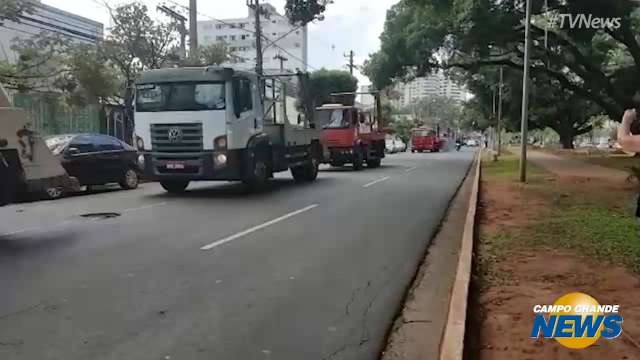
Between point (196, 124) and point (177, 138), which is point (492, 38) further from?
point (177, 138)

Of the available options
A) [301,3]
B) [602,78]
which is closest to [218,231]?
[301,3]

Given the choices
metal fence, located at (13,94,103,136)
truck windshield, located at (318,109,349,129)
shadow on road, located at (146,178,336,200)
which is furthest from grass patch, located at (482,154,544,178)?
metal fence, located at (13,94,103,136)

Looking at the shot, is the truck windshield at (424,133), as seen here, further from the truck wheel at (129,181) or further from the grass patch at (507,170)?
the truck wheel at (129,181)

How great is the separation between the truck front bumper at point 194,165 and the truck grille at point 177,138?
13cm

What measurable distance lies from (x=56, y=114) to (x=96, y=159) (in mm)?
7748

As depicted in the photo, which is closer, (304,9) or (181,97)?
(181,97)

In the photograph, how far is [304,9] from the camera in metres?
17.0

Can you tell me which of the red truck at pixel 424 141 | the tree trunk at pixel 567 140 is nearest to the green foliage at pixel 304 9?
the red truck at pixel 424 141

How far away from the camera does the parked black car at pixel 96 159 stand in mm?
16078

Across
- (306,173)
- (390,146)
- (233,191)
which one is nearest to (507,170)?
(306,173)

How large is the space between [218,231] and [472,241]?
3.78m

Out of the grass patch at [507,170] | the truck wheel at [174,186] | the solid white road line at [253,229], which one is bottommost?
the solid white road line at [253,229]

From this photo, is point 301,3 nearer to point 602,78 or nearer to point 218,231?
point 218,231

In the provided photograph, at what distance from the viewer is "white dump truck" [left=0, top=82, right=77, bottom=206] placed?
30.8 feet
